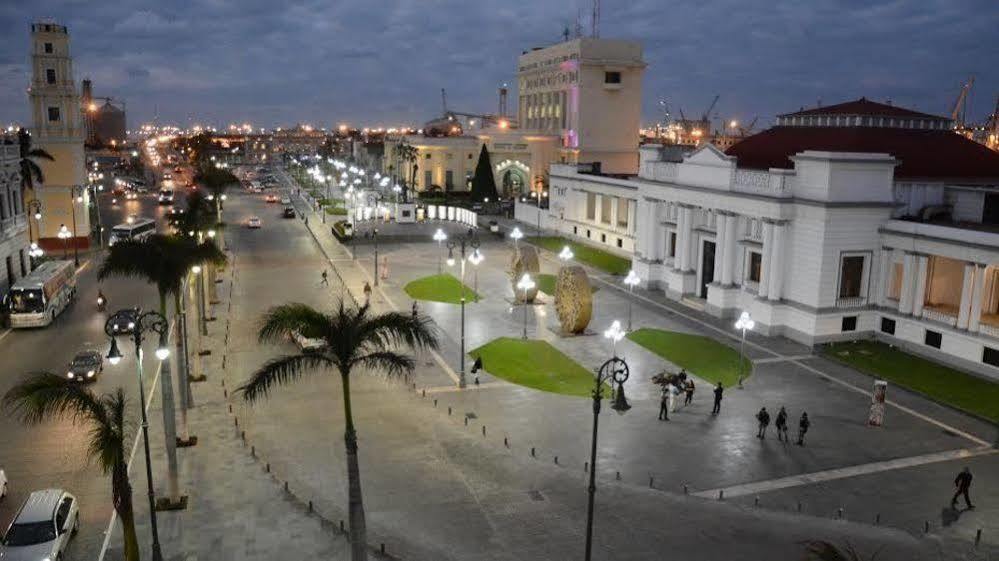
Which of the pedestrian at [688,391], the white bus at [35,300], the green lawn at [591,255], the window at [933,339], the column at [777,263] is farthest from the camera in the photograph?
the green lawn at [591,255]

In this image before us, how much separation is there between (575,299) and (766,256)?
11.6 metres

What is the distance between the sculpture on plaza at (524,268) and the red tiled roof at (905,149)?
55.1 feet

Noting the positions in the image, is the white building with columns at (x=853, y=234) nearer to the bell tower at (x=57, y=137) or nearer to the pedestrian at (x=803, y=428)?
the pedestrian at (x=803, y=428)

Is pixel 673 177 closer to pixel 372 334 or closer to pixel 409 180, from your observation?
pixel 372 334

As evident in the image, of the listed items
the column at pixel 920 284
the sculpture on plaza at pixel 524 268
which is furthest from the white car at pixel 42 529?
the column at pixel 920 284

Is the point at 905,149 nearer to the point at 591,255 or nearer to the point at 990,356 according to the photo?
the point at 990,356

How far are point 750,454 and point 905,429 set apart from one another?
23.4 ft

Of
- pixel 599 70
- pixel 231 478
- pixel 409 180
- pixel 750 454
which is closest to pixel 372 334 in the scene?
pixel 231 478

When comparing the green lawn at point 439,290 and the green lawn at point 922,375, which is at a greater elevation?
the green lawn at point 439,290

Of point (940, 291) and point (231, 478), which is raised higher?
point (940, 291)

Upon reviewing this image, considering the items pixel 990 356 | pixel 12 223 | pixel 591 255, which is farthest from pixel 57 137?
pixel 990 356

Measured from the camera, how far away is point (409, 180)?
133 metres

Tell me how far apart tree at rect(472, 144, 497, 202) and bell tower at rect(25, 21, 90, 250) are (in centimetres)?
5398

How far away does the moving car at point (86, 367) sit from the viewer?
32219mm
